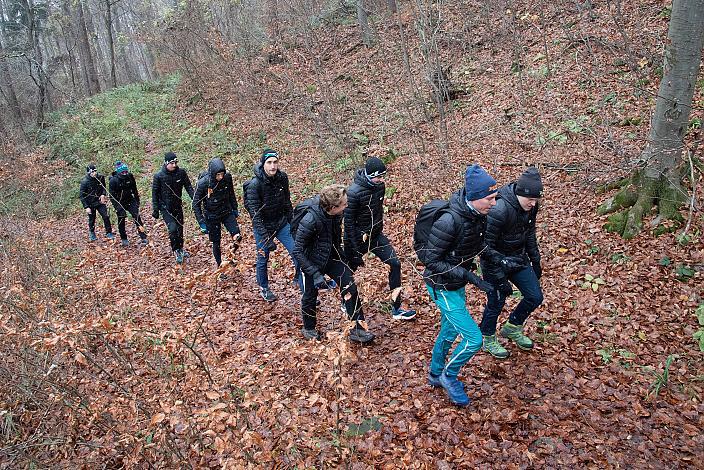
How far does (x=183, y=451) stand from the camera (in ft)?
13.8

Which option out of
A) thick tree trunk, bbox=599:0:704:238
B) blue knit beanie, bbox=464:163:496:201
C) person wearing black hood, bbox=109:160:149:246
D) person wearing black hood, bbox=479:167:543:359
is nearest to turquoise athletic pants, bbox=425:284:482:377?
person wearing black hood, bbox=479:167:543:359

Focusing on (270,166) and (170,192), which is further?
(170,192)

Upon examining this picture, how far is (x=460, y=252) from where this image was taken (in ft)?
13.5

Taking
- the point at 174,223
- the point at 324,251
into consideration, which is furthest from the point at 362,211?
the point at 174,223

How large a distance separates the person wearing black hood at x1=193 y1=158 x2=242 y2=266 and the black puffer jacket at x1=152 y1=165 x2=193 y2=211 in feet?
3.02

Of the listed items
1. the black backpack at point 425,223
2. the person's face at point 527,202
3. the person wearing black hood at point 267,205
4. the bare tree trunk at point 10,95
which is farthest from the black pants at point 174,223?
the bare tree trunk at point 10,95

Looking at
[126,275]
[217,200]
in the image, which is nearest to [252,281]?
[217,200]

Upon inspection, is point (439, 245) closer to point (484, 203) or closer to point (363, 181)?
point (484, 203)

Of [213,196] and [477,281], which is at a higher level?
[213,196]

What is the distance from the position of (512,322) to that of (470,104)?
31.8 feet

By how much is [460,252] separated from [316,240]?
178cm

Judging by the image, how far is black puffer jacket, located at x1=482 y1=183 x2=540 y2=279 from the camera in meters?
4.44

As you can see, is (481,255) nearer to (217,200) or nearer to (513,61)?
(217,200)

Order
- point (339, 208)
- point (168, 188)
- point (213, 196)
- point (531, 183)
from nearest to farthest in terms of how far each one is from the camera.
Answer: point (531, 183), point (339, 208), point (213, 196), point (168, 188)
